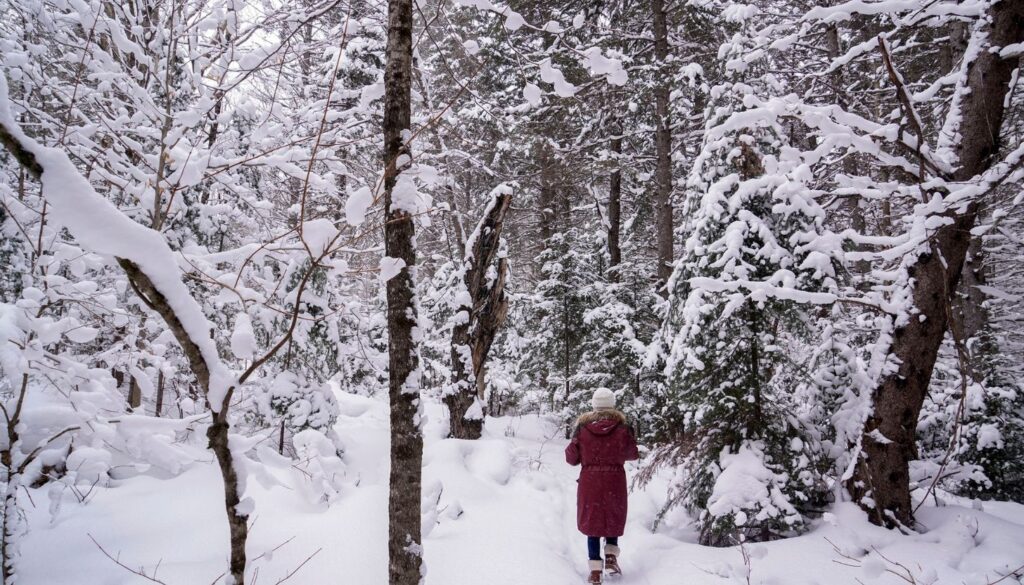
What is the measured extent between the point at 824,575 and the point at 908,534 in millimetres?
1025

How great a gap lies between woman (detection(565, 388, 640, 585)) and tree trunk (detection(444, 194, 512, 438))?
9.93ft

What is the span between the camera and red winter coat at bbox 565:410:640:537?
15.1 feet

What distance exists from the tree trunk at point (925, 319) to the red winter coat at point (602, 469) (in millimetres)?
2163

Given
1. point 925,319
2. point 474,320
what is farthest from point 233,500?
point 474,320

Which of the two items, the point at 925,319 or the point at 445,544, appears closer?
the point at 925,319

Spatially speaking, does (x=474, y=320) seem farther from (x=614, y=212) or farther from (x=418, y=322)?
(x=614, y=212)

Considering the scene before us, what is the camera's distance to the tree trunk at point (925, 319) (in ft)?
13.4

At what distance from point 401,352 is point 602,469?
9.72ft

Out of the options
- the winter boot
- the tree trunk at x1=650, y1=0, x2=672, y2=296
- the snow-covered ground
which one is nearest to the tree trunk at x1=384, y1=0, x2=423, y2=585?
the snow-covered ground

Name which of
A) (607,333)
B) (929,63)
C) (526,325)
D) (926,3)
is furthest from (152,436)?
(929,63)

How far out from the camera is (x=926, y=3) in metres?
3.77

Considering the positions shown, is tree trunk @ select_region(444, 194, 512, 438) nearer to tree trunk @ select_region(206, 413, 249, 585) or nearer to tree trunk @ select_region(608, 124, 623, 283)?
tree trunk @ select_region(608, 124, 623, 283)

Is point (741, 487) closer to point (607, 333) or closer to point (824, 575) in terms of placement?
point (824, 575)

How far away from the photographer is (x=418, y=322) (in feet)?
9.48
